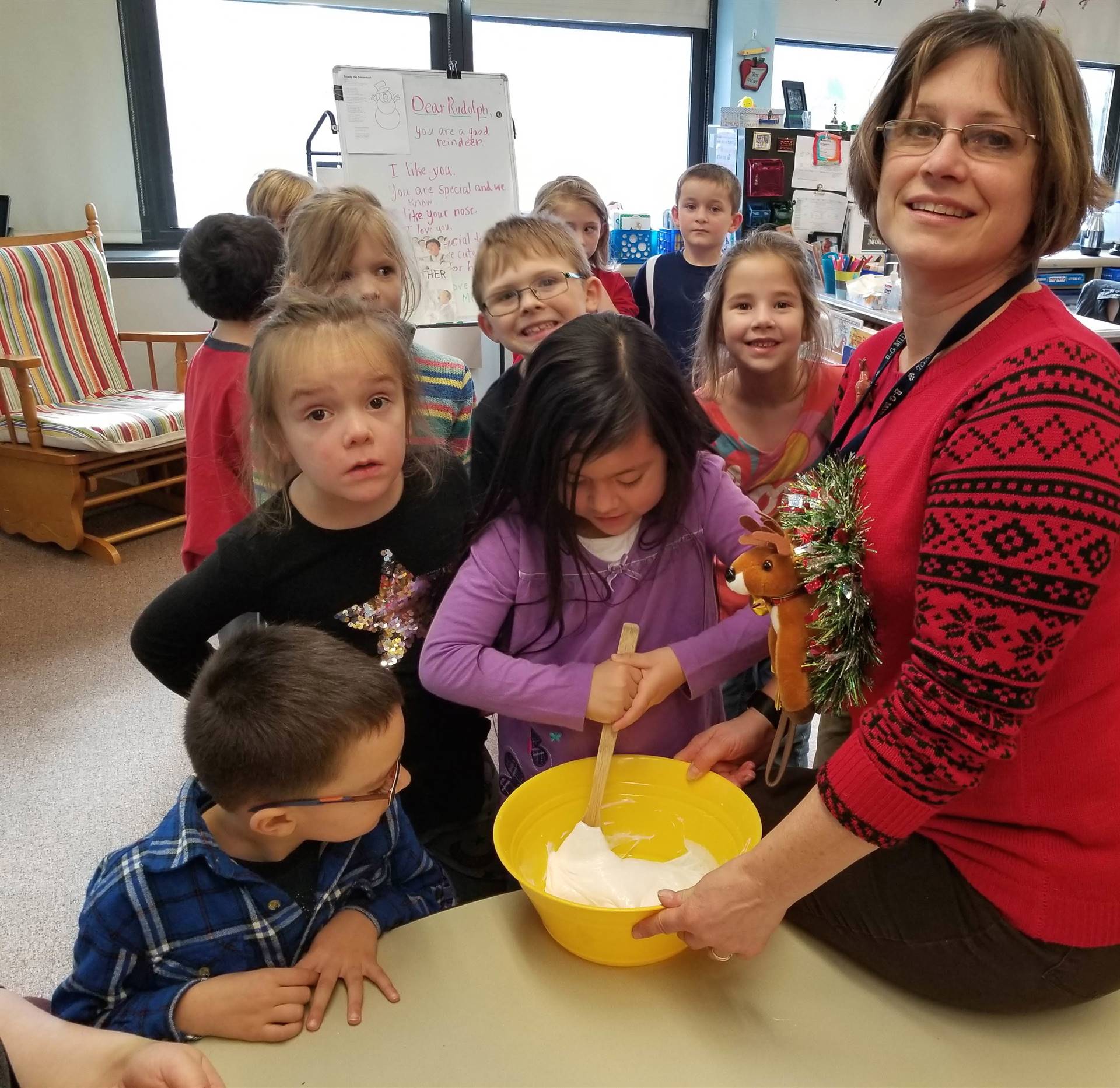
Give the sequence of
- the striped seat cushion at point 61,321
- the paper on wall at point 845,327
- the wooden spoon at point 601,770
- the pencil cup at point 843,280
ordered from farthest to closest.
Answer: the pencil cup at point 843,280 < the striped seat cushion at point 61,321 < the paper on wall at point 845,327 < the wooden spoon at point 601,770

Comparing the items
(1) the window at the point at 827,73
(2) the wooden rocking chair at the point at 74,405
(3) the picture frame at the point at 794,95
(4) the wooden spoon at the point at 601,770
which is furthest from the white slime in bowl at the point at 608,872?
(1) the window at the point at 827,73

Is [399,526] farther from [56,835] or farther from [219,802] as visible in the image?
[56,835]

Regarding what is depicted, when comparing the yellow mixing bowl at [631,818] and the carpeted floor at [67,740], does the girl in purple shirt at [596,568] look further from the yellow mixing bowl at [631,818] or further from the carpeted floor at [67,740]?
the carpeted floor at [67,740]

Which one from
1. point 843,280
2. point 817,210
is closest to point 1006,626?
point 843,280

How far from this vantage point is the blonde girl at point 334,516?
1.22m

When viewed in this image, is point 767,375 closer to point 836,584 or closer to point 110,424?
point 836,584

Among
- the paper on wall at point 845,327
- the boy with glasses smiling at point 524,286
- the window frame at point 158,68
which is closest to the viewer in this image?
the boy with glasses smiling at point 524,286

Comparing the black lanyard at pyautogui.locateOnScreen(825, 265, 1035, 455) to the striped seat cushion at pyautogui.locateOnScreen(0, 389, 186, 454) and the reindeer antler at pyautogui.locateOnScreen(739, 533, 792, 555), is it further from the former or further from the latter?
the striped seat cushion at pyautogui.locateOnScreen(0, 389, 186, 454)

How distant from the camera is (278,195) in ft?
8.84

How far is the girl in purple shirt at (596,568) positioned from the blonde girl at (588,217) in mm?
1752

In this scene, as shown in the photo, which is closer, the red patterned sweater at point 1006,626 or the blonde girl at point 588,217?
the red patterned sweater at point 1006,626

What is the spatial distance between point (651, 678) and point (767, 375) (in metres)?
0.93

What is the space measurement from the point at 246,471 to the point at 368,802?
3.12 feet

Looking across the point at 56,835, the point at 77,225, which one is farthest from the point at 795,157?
the point at 56,835
